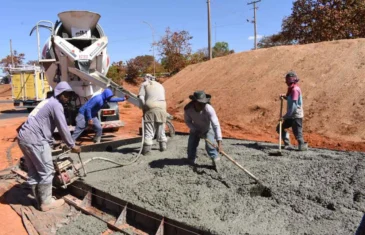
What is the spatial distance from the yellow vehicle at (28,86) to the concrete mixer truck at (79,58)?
8.83 meters

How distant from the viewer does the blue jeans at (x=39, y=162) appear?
434 cm

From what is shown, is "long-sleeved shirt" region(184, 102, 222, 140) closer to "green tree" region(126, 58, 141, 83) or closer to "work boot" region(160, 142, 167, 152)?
"work boot" region(160, 142, 167, 152)

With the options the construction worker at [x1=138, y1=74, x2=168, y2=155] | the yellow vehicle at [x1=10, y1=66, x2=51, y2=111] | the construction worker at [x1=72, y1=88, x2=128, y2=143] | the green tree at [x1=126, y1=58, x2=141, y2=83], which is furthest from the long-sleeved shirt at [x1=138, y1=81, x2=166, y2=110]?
the green tree at [x1=126, y1=58, x2=141, y2=83]

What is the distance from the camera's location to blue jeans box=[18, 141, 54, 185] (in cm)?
434

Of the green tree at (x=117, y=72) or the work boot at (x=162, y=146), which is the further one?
the green tree at (x=117, y=72)

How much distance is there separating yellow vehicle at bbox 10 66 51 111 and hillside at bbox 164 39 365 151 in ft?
22.2

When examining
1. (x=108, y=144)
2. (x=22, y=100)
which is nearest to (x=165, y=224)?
(x=108, y=144)

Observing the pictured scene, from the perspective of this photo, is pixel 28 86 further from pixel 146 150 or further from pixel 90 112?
pixel 146 150

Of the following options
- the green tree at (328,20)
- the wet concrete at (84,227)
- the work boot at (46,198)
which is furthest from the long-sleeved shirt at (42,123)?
the green tree at (328,20)

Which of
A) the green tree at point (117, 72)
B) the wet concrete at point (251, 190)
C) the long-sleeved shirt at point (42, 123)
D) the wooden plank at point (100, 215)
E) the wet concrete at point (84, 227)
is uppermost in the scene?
the green tree at point (117, 72)

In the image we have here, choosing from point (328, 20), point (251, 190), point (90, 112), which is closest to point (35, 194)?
point (90, 112)

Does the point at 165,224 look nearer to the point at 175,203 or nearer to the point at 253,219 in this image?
the point at 175,203

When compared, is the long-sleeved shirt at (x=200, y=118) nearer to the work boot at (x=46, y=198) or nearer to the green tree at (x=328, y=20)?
the work boot at (x=46, y=198)

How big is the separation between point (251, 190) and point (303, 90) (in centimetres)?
714
